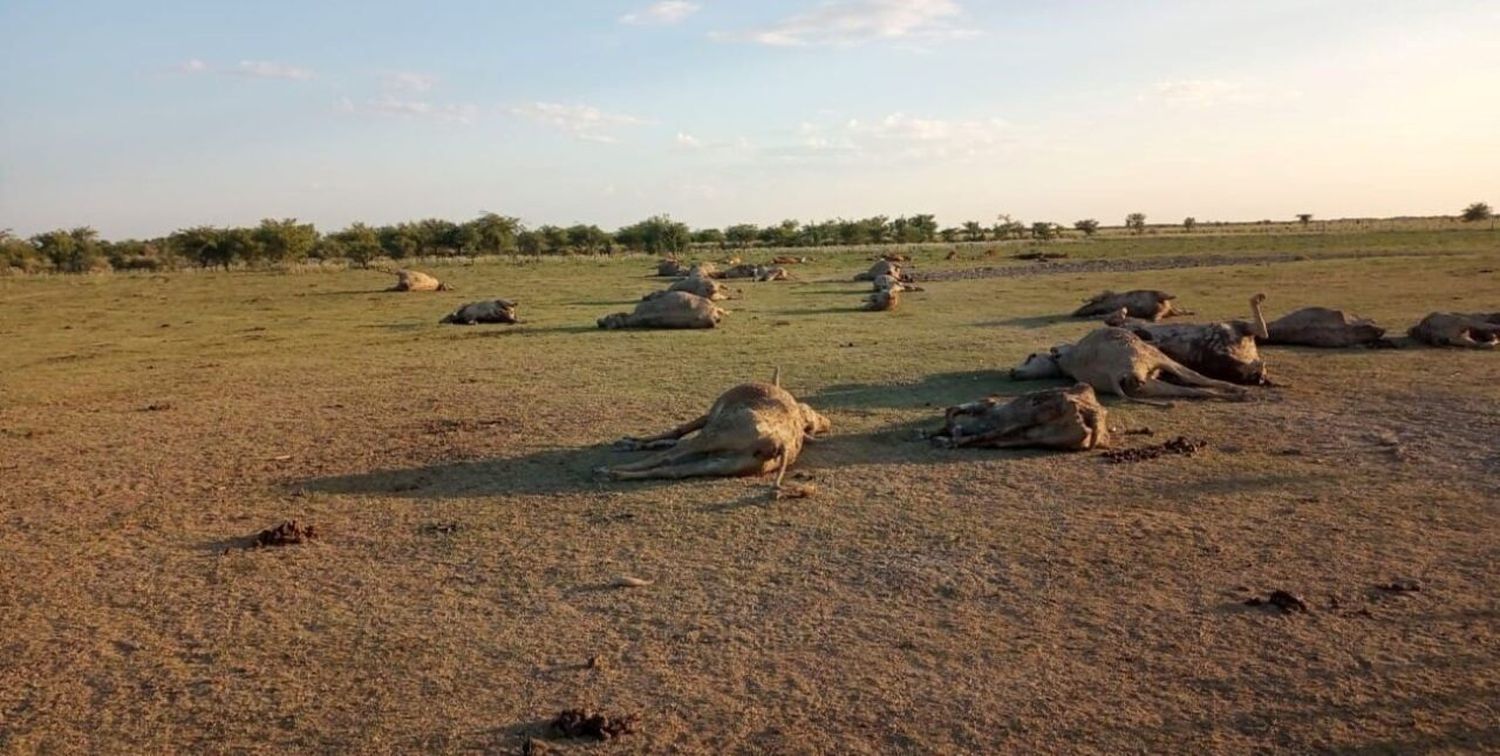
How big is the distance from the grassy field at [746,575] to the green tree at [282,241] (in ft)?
152

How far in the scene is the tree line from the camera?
58.2 meters

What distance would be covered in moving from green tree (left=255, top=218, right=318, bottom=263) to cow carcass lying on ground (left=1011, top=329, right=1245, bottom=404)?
53.5 metres

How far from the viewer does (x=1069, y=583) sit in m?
6.42

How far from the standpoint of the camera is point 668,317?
21.1 m

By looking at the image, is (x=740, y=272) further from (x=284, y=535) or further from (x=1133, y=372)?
(x=284, y=535)

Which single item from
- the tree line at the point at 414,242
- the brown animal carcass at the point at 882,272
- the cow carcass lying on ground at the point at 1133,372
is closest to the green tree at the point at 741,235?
the tree line at the point at 414,242

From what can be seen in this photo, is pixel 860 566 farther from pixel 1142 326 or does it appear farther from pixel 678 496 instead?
pixel 1142 326

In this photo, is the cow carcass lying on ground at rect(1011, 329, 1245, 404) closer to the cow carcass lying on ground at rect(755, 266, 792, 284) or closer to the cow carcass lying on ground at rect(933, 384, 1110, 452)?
the cow carcass lying on ground at rect(933, 384, 1110, 452)

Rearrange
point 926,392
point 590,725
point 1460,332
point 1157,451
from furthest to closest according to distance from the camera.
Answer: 1. point 1460,332
2. point 926,392
3. point 1157,451
4. point 590,725

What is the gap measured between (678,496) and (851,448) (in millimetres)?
2243

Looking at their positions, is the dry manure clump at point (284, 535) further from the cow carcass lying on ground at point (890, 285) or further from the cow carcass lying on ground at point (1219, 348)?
the cow carcass lying on ground at point (890, 285)

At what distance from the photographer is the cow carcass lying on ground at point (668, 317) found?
69.4 ft

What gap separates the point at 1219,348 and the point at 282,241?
179 ft

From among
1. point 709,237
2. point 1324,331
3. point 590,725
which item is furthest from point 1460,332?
point 709,237
